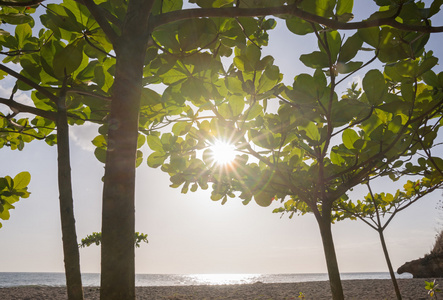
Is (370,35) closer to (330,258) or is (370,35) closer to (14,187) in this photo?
(330,258)

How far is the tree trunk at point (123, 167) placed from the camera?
843 millimetres

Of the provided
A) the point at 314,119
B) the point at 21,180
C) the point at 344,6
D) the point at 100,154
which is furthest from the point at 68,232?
the point at 344,6

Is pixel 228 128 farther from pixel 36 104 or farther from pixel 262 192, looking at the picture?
pixel 36 104

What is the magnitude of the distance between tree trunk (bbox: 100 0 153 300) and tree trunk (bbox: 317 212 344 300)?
1.31 meters

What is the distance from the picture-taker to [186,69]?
1.34m

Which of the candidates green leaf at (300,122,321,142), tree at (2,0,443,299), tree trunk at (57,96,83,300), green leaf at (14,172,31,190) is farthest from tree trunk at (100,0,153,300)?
green leaf at (14,172,31,190)

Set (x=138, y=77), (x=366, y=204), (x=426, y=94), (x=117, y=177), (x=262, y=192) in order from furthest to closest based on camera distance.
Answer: (x=366, y=204) < (x=262, y=192) < (x=426, y=94) < (x=138, y=77) < (x=117, y=177)

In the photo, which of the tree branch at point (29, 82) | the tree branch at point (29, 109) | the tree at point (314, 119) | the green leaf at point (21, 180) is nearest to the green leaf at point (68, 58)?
the tree branch at point (29, 82)

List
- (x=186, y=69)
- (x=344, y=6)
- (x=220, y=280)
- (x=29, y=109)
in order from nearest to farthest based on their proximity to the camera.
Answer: (x=344, y=6) → (x=186, y=69) → (x=29, y=109) → (x=220, y=280)

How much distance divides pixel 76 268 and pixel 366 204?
398 centimetres

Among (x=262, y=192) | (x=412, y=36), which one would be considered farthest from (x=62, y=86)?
(x=412, y=36)

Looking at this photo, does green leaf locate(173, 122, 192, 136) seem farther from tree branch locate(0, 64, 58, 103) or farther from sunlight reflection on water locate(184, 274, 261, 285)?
sunlight reflection on water locate(184, 274, 261, 285)

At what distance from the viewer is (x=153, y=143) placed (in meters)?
1.88

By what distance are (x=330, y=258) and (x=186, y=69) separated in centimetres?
142
